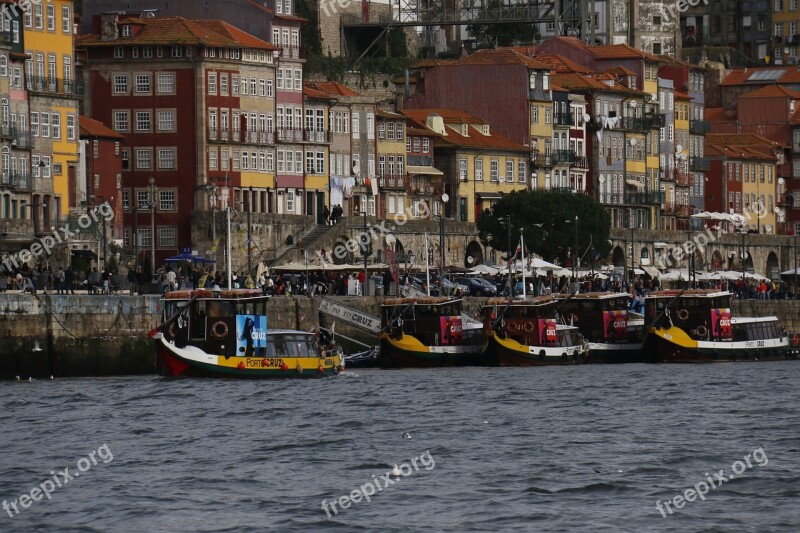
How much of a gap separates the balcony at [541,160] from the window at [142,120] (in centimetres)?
3081

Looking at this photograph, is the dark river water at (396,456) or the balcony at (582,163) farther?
the balcony at (582,163)

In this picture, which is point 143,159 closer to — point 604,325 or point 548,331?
point 604,325

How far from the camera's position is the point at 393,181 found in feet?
456

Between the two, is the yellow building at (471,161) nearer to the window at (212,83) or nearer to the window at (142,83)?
the window at (212,83)

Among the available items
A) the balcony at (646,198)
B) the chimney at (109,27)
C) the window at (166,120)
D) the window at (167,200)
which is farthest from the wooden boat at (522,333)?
the balcony at (646,198)

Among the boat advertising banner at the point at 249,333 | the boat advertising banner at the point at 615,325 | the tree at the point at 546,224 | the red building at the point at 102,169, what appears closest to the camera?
the boat advertising banner at the point at 249,333

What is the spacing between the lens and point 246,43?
128375mm

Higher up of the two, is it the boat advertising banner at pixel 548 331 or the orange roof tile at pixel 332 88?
the orange roof tile at pixel 332 88

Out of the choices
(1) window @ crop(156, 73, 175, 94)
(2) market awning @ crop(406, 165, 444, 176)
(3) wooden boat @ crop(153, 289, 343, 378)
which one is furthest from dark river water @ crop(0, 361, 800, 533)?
(2) market awning @ crop(406, 165, 444, 176)

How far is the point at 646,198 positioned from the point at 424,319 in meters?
64.3

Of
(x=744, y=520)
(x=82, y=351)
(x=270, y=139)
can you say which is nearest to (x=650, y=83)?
(x=270, y=139)

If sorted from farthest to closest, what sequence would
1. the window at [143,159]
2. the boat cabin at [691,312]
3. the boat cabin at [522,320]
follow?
the window at [143,159] → the boat cabin at [691,312] → the boat cabin at [522,320]

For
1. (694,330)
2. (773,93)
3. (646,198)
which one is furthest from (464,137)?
(773,93)

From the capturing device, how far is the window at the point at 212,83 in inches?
4998
